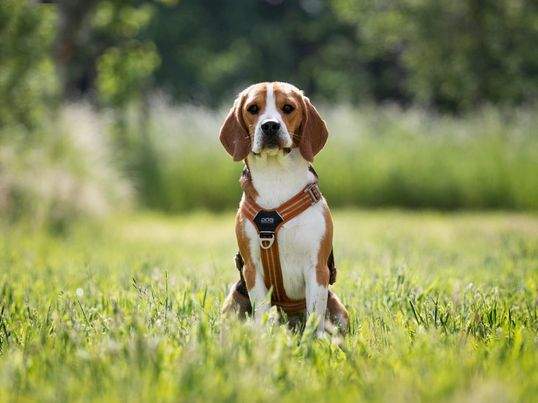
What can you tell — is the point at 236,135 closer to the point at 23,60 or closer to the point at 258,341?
the point at 258,341

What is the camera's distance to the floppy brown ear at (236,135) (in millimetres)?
3961

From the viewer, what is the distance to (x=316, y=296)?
12.2 ft

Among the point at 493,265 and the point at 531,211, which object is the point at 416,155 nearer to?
the point at 531,211

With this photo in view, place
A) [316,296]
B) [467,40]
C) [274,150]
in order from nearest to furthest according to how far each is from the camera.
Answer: [316,296], [274,150], [467,40]

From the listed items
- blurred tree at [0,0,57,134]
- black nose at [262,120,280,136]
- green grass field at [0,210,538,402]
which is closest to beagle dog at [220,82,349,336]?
black nose at [262,120,280,136]

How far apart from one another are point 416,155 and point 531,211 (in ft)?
7.56


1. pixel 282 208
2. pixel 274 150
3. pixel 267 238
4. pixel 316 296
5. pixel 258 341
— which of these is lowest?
pixel 316 296

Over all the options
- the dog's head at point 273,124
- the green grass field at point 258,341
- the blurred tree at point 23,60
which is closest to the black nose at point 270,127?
the dog's head at point 273,124

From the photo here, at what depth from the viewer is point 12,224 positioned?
9531mm

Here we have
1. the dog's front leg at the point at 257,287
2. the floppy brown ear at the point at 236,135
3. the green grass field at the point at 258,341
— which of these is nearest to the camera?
the green grass field at the point at 258,341

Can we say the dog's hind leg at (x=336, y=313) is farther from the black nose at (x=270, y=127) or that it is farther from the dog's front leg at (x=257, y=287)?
the black nose at (x=270, y=127)

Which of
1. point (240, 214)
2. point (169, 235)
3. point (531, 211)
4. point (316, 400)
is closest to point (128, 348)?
point (316, 400)

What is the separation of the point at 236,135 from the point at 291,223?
1.85 feet

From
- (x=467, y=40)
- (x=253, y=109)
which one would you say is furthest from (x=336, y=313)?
(x=467, y=40)
